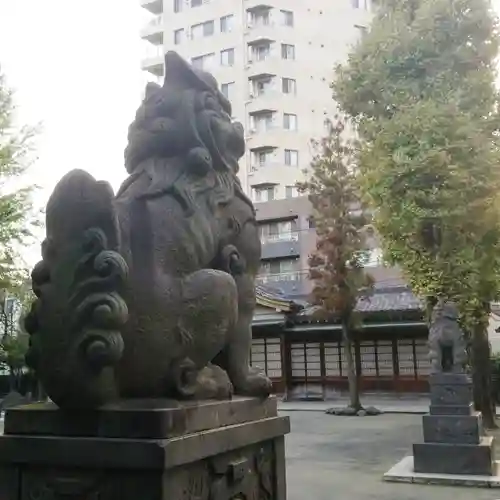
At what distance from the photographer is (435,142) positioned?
1216 centimetres

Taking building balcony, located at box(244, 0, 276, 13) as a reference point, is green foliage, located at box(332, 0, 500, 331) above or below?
below

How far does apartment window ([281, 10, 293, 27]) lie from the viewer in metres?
38.6

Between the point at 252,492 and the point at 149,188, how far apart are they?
159cm

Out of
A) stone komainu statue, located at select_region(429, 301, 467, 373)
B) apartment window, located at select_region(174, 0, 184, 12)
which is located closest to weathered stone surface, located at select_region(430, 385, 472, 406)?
stone komainu statue, located at select_region(429, 301, 467, 373)

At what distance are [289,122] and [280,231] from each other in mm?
8791

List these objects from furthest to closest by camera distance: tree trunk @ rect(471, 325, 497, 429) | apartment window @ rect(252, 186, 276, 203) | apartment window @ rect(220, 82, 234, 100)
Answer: apartment window @ rect(220, 82, 234, 100), apartment window @ rect(252, 186, 276, 203), tree trunk @ rect(471, 325, 497, 429)

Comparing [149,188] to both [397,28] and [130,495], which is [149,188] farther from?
[397,28]

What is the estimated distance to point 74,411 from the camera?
2.74 m

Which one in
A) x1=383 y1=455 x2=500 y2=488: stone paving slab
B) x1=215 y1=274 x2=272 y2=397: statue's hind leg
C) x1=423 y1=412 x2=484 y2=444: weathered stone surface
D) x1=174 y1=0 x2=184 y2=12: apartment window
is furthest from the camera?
x1=174 y1=0 x2=184 y2=12: apartment window

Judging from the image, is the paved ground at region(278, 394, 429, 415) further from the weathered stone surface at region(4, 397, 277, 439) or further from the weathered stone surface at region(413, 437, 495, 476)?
the weathered stone surface at region(4, 397, 277, 439)

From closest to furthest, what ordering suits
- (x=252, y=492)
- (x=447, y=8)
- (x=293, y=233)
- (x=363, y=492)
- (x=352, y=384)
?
(x=252, y=492) < (x=363, y=492) < (x=447, y=8) < (x=352, y=384) < (x=293, y=233)

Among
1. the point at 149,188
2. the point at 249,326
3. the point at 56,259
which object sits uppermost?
the point at 149,188

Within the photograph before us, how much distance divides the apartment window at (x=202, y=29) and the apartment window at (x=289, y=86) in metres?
5.56

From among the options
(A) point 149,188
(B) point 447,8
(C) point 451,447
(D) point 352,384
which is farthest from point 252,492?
(D) point 352,384
